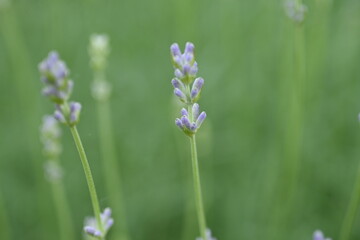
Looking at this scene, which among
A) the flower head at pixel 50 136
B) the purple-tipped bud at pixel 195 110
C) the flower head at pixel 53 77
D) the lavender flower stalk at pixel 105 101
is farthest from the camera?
the lavender flower stalk at pixel 105 101

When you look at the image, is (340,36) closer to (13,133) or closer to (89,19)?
(89,19)

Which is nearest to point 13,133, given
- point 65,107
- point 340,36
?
point 340,36

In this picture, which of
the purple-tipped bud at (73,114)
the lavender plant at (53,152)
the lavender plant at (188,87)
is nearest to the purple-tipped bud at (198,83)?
the lavender plant at (188,87)

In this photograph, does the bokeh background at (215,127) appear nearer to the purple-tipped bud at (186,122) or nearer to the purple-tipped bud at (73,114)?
the purple-tipped bud at (186,122)

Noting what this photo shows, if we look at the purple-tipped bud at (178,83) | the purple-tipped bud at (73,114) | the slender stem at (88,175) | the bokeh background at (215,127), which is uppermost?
the bokeh background at (215,127)

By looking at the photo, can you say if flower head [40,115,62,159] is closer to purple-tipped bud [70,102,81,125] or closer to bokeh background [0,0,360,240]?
bokeh background [0,0,360,240]

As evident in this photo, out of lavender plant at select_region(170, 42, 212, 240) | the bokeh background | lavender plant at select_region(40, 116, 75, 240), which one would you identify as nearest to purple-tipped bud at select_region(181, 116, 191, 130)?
lavender plant at select_region(170, 42, 212, 240)

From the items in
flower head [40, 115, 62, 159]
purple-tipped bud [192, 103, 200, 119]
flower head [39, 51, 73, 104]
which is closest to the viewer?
flower head [39, 51, 73, 104]

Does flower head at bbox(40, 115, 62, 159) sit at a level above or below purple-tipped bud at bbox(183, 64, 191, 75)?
above
